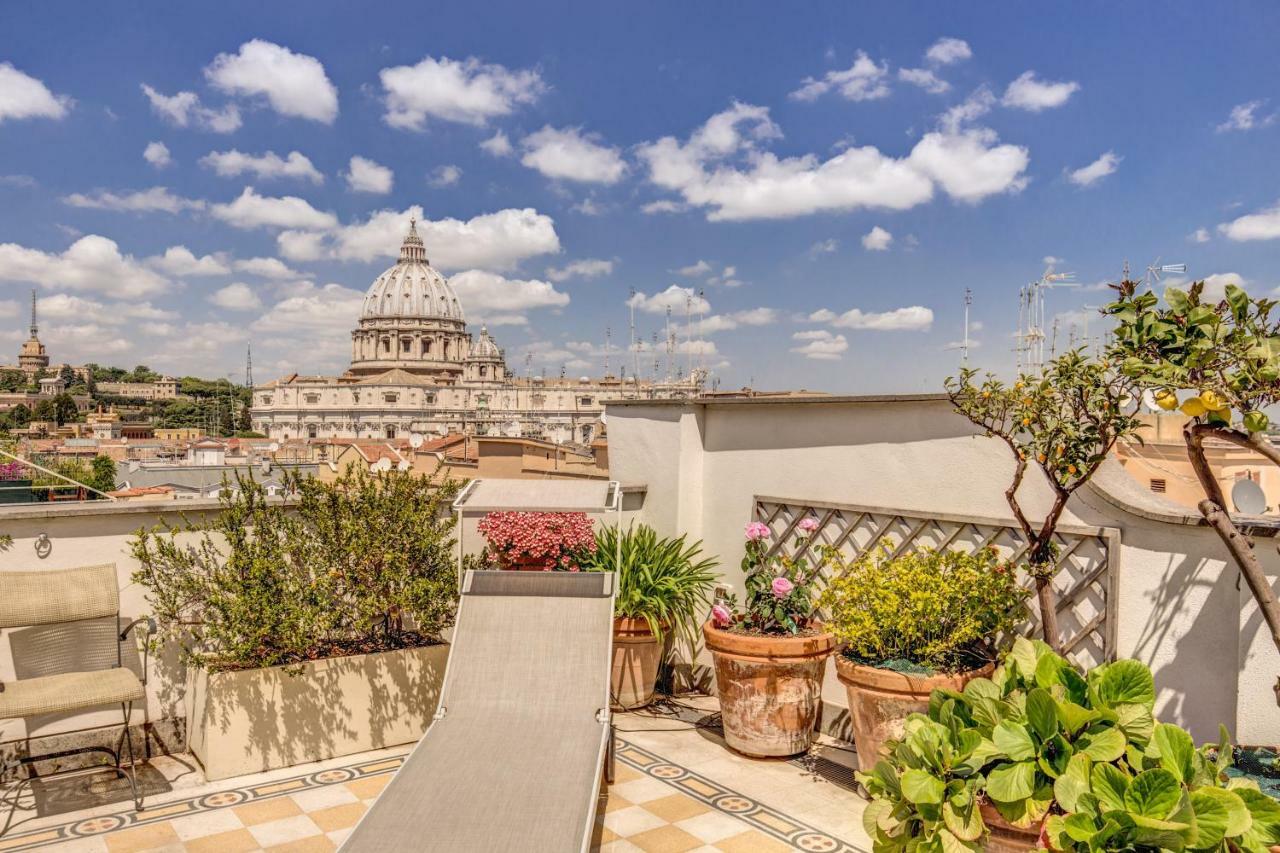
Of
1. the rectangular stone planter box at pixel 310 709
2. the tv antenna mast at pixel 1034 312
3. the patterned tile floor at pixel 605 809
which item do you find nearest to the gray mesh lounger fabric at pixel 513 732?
the patterned tile floor at pixel 605 809

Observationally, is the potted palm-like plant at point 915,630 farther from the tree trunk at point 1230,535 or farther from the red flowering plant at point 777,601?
the tree trunk at point 1230,535

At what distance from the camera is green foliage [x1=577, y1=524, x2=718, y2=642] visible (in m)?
4.83

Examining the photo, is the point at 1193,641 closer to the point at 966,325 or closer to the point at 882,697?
the point at 882,697

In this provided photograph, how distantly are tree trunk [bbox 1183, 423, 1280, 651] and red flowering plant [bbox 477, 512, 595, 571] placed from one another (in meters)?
3.09

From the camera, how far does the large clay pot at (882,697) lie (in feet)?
11.5

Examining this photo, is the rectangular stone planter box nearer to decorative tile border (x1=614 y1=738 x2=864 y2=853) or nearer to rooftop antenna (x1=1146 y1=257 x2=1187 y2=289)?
decorative tile border (x1=614 y1=738 x2=864 y2=853)

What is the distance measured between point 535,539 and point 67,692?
221 centimetres

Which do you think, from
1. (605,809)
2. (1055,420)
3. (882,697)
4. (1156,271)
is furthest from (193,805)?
(1156,271)

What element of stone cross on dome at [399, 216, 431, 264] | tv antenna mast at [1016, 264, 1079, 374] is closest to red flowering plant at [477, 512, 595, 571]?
tv antenna mast at [1016, 264, 1079, 374]

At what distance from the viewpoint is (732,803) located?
3736 millimetres

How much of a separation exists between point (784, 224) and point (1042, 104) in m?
→ 11.1

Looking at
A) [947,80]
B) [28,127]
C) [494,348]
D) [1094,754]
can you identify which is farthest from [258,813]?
[494,348]

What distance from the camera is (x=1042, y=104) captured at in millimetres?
8812

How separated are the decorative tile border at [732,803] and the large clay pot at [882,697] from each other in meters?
0.34
